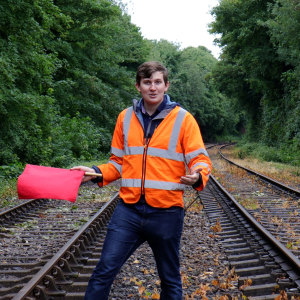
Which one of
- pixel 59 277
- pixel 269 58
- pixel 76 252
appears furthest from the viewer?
pixel 269 58

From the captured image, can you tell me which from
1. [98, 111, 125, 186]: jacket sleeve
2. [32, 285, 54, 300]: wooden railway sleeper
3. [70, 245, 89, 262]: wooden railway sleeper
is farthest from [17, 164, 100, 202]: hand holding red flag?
[70, 245, 89, 262]: wooden railway sleeper

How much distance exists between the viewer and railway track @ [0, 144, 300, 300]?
3759mm

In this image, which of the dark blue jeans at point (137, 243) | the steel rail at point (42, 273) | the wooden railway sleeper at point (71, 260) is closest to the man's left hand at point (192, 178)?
the dark blue jeans at point (137, 243)

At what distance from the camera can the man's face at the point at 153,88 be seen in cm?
276

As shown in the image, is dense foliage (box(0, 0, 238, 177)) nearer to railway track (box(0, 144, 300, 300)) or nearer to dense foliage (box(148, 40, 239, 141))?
railway track (box(0, 144, 300, 300))

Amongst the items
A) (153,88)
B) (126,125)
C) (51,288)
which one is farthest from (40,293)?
(153,88)

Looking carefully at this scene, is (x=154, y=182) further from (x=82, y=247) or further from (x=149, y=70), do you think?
(x=82, y=247)

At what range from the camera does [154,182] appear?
8.59 feet

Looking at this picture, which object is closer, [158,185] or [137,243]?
[158,185]

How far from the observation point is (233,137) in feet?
249

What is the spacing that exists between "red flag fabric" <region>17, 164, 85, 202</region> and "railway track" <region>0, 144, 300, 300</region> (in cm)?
103

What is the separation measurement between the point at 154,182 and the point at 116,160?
462 mm

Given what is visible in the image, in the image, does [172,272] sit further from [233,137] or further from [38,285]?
[233,137]

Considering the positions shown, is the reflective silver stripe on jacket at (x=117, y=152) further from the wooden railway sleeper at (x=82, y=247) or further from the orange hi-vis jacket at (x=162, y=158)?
the wooden railway sleeper at (x=82, y=247)
